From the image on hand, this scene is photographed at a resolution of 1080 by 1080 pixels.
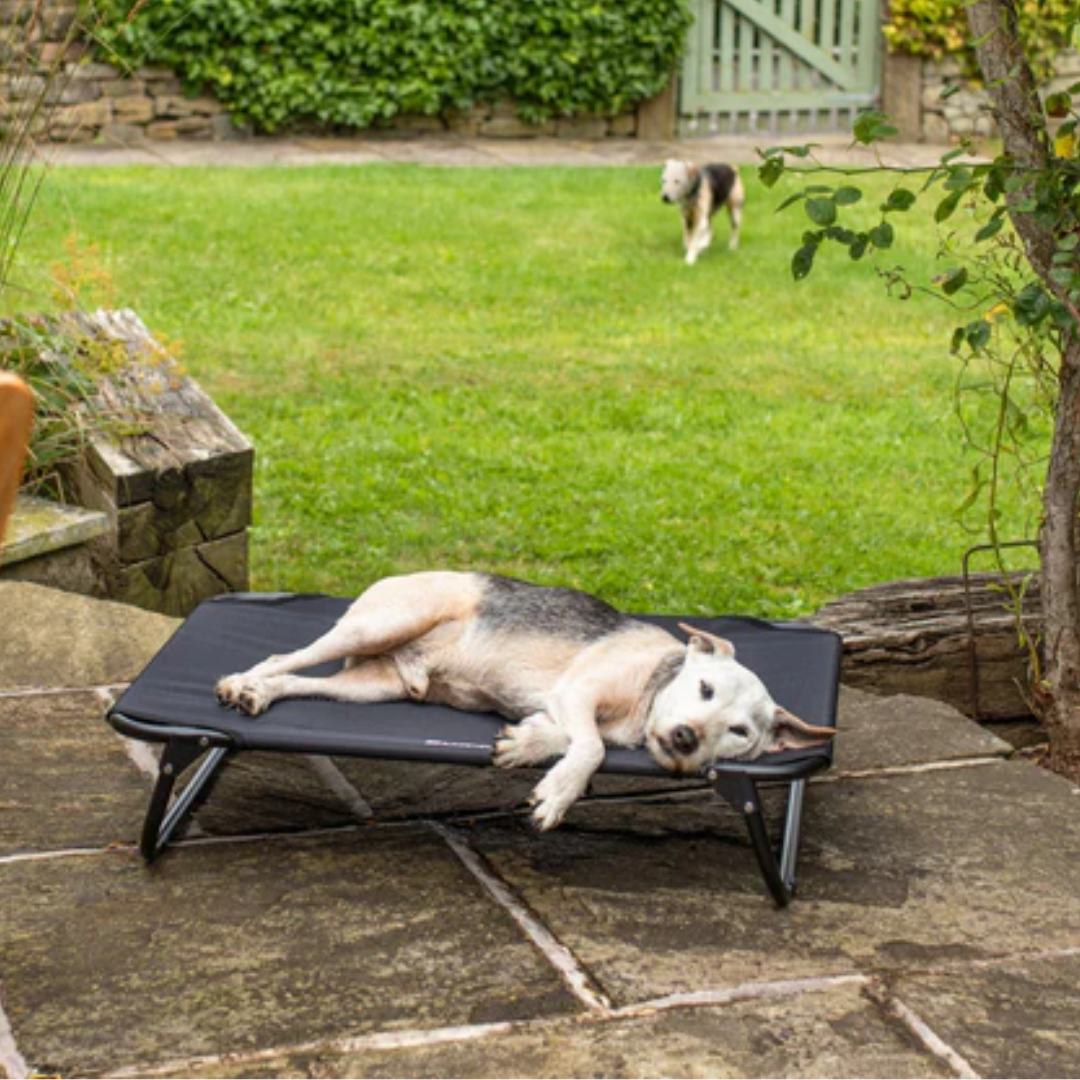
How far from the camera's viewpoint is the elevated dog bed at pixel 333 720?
323 cm

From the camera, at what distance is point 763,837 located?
3.20 meters

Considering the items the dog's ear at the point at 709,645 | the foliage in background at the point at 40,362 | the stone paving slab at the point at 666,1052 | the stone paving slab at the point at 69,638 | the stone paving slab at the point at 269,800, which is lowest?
the stone paving slab at the point at 666,1052

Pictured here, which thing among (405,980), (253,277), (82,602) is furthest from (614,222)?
(405,980)

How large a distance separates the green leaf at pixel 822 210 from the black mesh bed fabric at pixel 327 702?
91 centimetres

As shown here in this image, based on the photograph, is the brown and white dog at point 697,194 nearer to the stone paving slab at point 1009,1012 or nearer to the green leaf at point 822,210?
the green leaf at point 822,210

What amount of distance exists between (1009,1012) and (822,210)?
67.9 inches

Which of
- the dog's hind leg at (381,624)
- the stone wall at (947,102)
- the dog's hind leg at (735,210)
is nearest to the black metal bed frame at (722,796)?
the dog's hind leg at (381,624)

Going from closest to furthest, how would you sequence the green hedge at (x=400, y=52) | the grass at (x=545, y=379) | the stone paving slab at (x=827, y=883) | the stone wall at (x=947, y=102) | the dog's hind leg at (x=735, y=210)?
the stone paving slab at (x=827, y=883) < the grass at (x=545, y=379) < the dog's hind leg at (x=735, y=210) < the green hedge at (x=400, y=52) < the stone wall at (x=947, y=102)

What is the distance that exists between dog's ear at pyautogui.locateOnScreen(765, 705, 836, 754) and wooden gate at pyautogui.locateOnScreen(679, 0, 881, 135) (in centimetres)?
1337

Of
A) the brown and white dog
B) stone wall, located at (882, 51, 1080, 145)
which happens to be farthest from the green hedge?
the brown and white dog

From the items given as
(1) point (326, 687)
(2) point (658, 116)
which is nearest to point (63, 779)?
(1) point (326, 687)

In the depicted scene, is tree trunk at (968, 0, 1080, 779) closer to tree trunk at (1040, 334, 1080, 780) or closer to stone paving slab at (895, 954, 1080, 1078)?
tree trunk at (1040, 334, 1080, 780)

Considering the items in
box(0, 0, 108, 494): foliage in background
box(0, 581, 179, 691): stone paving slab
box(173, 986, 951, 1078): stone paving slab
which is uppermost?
box(0, 0, 108, 494): foliage in background

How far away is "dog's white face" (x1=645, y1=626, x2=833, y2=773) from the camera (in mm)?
3234
